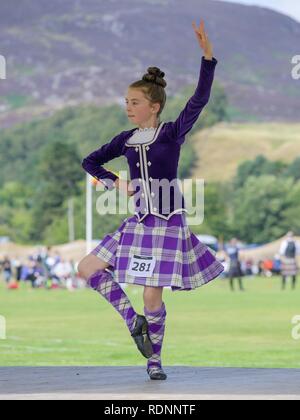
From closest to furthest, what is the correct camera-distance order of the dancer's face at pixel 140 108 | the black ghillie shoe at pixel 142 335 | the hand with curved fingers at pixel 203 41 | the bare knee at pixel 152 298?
the hand with curved fingers at pixel 203 41 → the black ghillie shoe at pixel 142 335 → the bare knee at pixel 152 298 → the dancer's face at pixel 140 108

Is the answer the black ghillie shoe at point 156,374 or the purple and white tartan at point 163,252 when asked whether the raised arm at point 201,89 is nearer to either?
the purple and white tartan at point 163,252

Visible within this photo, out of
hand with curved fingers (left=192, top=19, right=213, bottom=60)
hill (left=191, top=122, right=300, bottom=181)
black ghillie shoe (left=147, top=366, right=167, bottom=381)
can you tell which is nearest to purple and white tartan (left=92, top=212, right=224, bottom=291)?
black ghillie shoe (left=147, top=366, right=167, bottom=381)

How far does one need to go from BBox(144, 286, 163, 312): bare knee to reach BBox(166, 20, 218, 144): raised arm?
0.95 m

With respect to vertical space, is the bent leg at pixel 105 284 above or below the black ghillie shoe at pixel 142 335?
above

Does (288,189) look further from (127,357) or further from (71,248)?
(127,357)

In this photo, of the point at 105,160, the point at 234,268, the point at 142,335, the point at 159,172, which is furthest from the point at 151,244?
the point at 234,268

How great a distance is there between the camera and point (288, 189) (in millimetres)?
126312

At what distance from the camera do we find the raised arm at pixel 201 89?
23.8 feet

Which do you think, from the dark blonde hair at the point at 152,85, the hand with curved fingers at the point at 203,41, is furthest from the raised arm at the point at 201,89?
the dark blonde hair at the point at 152,85

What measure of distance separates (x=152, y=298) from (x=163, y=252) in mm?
285

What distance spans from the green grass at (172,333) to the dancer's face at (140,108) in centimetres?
622

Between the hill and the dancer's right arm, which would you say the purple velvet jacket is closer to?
the dancer's right arm

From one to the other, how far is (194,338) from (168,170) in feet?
41.5
